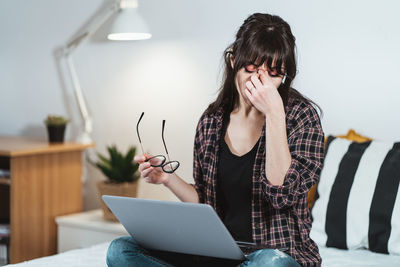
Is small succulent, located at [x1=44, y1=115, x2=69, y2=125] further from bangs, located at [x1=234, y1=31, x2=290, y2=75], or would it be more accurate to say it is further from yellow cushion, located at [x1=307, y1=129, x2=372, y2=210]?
bangs, located at [x1=234, y1=31, x2=290, y2=75]

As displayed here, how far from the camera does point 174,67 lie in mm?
2566

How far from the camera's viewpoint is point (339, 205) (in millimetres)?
1870

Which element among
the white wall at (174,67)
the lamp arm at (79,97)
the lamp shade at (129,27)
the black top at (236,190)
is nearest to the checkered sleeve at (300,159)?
the black top at (236,190)

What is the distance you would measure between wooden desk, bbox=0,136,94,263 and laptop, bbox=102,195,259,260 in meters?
1.26

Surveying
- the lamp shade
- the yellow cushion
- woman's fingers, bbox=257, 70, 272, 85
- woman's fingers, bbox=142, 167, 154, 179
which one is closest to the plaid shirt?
woman's fingers, bbox=257, 70, 272, 85

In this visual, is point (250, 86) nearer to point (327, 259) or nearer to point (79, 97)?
point (327, 259)

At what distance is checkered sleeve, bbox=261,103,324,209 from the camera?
4.12ft

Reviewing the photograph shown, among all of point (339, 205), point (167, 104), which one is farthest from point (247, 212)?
point (167, 104)

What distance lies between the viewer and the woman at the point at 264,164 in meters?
1.27

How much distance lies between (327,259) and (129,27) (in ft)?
3.95

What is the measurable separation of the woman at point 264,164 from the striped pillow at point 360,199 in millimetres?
502

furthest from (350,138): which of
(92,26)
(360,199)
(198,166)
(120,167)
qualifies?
(92,26)

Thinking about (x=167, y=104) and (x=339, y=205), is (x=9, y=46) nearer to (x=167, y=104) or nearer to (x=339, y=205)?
(x=167, y=104)

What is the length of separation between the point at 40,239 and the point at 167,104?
2.60ft
